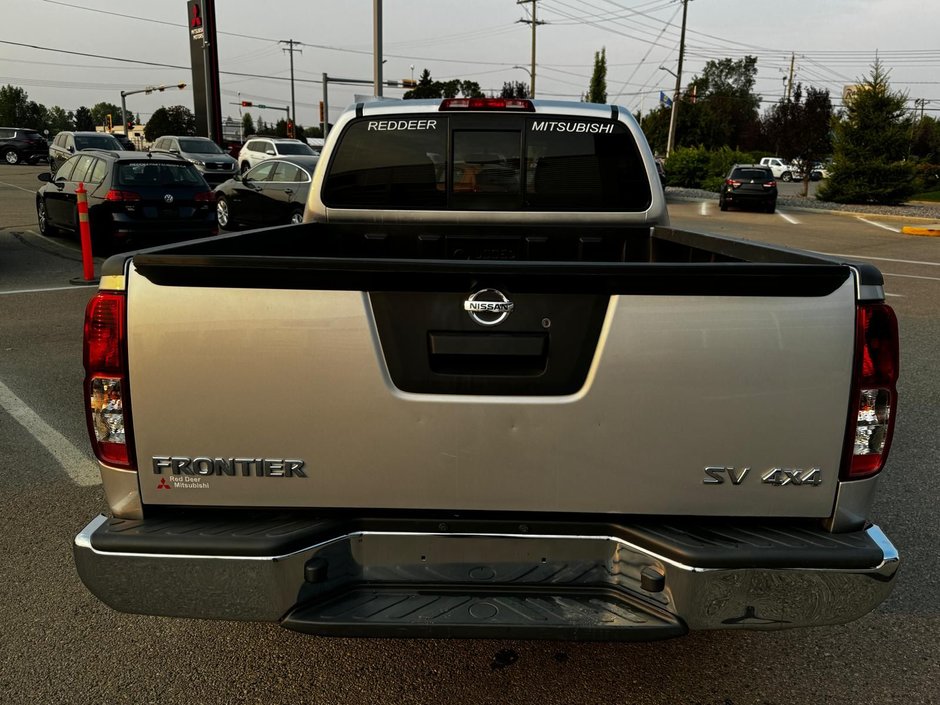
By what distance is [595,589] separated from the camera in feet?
7.34

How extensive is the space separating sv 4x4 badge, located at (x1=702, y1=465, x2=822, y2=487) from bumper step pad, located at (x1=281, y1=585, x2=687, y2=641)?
41 cm

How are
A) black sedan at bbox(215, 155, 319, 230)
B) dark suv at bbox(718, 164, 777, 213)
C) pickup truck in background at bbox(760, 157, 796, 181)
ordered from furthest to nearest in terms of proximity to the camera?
1. pickup truck in background at bbox(760, 157, 796, 181)
2. dark suv at bbox(718, 164, 777, 213)
3. black sedan at bbox(215, 155, 319, 230)

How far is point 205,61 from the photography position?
125 ft

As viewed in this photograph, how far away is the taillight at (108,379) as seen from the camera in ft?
7.20

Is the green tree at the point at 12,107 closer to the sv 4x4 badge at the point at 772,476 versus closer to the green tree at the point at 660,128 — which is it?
the green tree at the point at 660,128

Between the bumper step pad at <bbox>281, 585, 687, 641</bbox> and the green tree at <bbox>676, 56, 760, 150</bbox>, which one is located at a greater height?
the green tree at <bbox>676, 56, 760, 150</bbox>

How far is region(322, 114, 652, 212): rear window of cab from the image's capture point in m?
4.11

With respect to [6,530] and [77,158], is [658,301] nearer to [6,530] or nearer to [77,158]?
[6,530]

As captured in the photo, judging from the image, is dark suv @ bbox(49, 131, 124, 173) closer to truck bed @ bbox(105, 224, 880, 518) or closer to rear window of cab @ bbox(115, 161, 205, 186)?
rear window of cab @ bbox(115, 161, 205, 186)

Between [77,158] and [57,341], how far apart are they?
749cm

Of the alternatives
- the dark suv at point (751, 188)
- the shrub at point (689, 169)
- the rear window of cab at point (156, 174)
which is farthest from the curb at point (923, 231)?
the shrub at point (689, 169)

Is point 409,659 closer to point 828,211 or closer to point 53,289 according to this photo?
point 53,289

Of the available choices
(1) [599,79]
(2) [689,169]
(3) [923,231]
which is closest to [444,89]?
(1) [599,79]

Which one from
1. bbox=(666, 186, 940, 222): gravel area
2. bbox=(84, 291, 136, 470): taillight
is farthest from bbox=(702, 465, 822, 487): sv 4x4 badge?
bbox=(666, 186, 940, 222): gravel area
